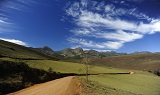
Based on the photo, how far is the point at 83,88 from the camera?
36.2 m

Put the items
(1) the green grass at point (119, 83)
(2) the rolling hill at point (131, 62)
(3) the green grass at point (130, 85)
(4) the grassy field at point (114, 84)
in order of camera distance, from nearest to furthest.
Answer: (4) the grassy field at point (114, 84) → (1) the green grass at point (119, 83) → (3) the green grass at point (130, 85) → (2) the rolling hill at point (131, 62)

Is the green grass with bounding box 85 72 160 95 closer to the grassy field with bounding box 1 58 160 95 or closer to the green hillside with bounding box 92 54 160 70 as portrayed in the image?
the grassy field with bounding box 1 58 160 95

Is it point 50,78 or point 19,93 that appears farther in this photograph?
point 50,78

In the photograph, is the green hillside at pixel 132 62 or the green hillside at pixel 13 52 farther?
the green hillside at pixel 132 62

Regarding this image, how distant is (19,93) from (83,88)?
9195 mm

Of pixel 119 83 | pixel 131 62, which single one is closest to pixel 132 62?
pixel 131 62

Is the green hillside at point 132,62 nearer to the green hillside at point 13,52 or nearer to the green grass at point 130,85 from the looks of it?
the green hillside at point 13,52

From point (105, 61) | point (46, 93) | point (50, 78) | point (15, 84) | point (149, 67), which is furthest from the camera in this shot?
point (105, 61)

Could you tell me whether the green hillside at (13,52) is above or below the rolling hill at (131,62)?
below

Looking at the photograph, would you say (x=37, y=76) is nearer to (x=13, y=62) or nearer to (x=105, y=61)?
(x=13, y=62)

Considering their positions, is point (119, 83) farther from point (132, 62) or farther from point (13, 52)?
point (132, 62)

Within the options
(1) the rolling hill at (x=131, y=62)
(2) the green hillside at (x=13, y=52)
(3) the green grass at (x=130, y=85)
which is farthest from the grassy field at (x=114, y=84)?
(1) the rolling hill at (x=131, y=62)

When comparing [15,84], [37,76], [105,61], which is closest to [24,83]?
[15,84]

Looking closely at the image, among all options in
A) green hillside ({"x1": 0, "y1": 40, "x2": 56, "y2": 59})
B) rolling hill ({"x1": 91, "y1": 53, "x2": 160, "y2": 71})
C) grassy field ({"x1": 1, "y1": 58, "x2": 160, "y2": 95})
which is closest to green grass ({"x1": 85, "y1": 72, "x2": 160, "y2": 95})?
grassy field ({"x1": 1, "y1": 58, "x2": 160, "y2": 95})
